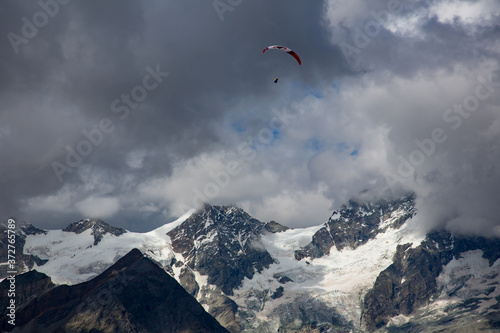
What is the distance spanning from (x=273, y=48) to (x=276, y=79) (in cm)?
1178

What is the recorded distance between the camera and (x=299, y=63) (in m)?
186

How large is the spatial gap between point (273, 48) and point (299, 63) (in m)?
13.3

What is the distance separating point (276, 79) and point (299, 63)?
12.4 meters

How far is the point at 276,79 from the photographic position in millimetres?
182500

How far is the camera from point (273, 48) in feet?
590
